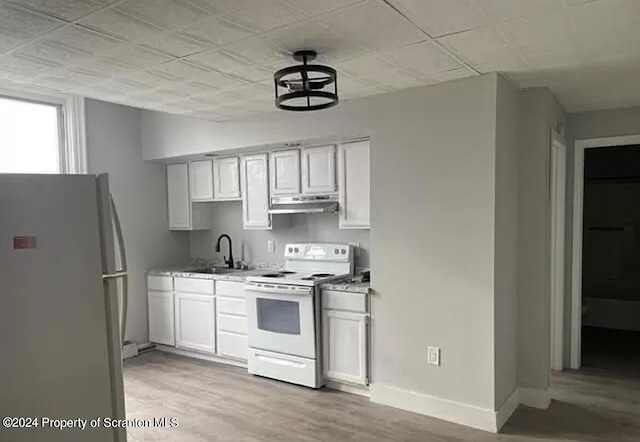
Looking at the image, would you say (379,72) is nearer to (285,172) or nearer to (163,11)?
(163,11)

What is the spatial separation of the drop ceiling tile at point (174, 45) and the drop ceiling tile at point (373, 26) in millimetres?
729

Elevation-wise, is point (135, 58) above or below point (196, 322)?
above

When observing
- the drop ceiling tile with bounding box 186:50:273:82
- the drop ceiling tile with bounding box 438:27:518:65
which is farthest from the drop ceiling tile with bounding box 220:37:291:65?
the drop ceiling tile with bounding box 438:27:518:65

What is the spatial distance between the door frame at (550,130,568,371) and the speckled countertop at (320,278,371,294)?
1733mm

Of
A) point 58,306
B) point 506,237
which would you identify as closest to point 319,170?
point 506,237

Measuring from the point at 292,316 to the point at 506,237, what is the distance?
186cm

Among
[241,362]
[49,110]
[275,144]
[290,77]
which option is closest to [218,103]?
[275,144]

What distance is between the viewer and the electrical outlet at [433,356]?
3.41 meters

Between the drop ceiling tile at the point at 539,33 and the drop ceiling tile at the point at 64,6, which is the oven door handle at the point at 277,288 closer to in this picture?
the drop ceiling tile at the point at 539,33

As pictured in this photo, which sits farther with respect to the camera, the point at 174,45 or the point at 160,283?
the point at 160,283

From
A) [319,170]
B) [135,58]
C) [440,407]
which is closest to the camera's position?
[135,58]

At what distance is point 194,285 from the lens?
498cm

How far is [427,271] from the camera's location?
11.3 ft

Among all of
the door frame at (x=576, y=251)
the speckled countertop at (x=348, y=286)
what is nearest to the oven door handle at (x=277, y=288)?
the speckled countertop at (x=348, y=286)
